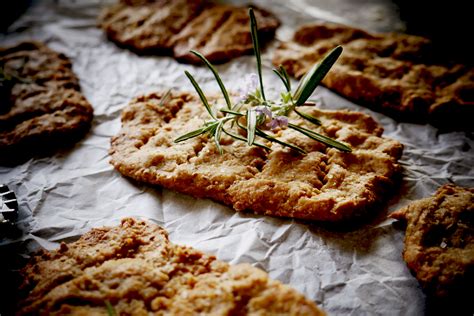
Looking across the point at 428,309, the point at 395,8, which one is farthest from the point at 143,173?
the point at 395,8

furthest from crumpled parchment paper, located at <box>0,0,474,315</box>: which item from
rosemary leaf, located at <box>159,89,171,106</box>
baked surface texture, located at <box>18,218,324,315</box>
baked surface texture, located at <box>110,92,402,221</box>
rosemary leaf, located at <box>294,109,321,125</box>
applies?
rosemary leaf, located at <box>294,109,321,125</box>

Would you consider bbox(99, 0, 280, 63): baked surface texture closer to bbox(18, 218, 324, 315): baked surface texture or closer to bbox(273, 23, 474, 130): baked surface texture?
bbox(273, 23, 474, 130): baked surface texture

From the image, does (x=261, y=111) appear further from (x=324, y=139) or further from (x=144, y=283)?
(x=144, y=283)

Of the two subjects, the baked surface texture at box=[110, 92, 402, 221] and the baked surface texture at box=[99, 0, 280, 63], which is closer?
the baked surface texture at box=[110, 92, 402, 221]

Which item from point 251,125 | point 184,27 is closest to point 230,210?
point 251,125

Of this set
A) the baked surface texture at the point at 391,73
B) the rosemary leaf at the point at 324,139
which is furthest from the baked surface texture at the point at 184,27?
the rosemary leaf at the point at 324,139

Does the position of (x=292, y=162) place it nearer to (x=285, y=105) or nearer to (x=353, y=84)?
(x=285, y=105)
